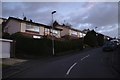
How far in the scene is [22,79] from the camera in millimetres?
15289

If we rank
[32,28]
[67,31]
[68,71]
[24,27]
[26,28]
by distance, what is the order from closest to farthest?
1. [68,71]
2. [24,27]
3. [26,28]
4. [32,28]
5. [67,31]

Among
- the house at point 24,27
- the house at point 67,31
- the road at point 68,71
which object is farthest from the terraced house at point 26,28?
the road at point 68,71

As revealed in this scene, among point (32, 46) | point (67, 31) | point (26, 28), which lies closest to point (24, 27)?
point (26, 28)

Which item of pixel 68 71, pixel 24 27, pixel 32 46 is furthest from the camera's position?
pixel 24 27

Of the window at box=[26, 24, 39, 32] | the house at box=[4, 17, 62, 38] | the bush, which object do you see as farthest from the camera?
the window at box=[26, 24, 39, 32]

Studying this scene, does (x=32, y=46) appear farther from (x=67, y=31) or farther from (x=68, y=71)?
(x=67, y=31)

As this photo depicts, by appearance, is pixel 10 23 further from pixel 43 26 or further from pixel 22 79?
pixel 22 79

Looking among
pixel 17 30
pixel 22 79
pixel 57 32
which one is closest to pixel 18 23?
pixel 17 30

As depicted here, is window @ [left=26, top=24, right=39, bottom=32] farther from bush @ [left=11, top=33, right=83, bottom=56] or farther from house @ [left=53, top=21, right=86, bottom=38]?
house @ [left=53, top=21, right=86, bottom=38]

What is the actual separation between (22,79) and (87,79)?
408 centimetres

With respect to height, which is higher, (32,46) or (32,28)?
(32,28)

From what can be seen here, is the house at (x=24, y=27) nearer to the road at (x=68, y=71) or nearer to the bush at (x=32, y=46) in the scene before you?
the bush at (x=32, y=46)

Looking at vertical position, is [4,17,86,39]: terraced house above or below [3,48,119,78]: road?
above

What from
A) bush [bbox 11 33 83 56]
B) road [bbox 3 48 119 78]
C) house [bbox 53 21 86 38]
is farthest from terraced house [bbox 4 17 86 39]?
road [bbox 3 48 119 78]
